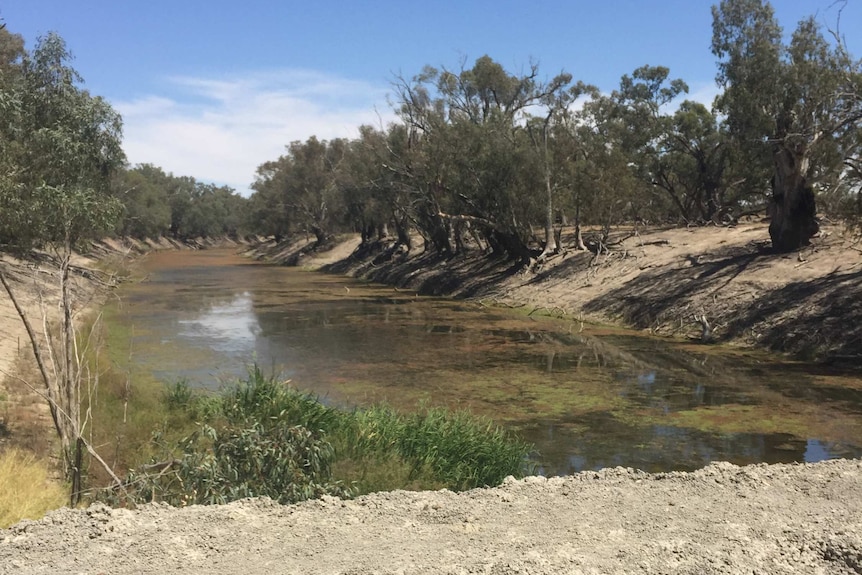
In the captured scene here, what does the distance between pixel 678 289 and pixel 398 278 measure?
2498 centimetres

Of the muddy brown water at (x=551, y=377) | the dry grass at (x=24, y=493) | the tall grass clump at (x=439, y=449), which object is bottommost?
the muddy brown water at (x=551, y=377)

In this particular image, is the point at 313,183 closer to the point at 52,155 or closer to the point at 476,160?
the point at 476,160

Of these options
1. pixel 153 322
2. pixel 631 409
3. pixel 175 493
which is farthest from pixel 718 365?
pixel 153 322

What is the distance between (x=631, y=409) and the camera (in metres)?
13.7

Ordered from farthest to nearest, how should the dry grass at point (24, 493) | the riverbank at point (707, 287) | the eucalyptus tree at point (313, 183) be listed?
the eucalyptus tree at point (313, 183)
the riverbank at point (707, 287)
the dry grass at point (24, 493)

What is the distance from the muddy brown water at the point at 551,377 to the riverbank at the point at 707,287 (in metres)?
1.26

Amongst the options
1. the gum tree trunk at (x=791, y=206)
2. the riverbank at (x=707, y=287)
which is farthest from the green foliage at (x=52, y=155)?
the gum tree trunk at (x=791, y=206)

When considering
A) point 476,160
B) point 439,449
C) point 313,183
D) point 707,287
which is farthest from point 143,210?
point 439,449

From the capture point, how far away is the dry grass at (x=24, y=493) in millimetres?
6104

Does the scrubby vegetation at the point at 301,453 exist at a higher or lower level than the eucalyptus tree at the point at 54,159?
lower

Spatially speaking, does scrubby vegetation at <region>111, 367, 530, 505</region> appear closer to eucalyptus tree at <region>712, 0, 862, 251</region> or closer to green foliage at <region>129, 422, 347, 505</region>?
green foliage at <region>129, 422, 347, 505</region>

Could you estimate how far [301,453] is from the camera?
7.55 metres

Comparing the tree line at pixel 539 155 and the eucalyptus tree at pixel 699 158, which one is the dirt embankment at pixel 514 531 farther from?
the eucalyptus tree at pixel 699 158

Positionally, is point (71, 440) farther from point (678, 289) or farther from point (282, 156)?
point (282, 156)
